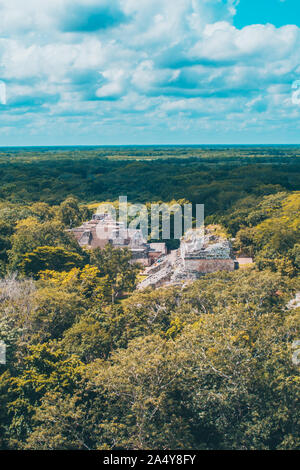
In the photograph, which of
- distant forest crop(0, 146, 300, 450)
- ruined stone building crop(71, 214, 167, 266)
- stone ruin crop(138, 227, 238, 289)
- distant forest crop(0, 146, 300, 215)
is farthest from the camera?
distant forest crop(0, 146, 300, 215)

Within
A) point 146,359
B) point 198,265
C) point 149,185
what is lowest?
point 146,359

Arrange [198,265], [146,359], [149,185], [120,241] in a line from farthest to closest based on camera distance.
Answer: [149,185] < [120,241] < [198,265] < [146,359]

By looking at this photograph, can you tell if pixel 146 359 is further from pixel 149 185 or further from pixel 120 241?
pixel 149 185

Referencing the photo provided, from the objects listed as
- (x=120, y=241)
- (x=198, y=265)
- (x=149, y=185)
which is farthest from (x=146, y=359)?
(x=149, y=185)

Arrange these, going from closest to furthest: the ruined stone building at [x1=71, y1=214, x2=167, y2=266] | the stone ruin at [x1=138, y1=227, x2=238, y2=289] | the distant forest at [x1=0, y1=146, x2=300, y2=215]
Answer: the stone ruin at [x1=138, y1=227, x2=238, y2=289], the ruined stone building at [x1=71, y1=214, x2=167, y2=266], the distant forest at [x1=0, y1=146, x2=300, y2=215]

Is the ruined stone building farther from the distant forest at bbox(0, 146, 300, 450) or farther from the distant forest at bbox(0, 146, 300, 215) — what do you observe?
the distant forest at bbox(0, 146, 300, 215)

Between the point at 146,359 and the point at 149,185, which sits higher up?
the point at 149,185

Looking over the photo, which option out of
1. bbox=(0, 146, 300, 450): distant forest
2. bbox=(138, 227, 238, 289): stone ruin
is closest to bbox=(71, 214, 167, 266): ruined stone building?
bbox=(0, 146, 300, 450): distant forest

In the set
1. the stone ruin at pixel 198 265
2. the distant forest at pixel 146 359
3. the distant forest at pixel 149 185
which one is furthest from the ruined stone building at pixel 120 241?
the distant forest at pixel 149 185

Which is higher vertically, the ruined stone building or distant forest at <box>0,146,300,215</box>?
distant forest at <box>0,146,300,215</box>

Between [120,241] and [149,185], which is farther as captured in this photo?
[149,185]

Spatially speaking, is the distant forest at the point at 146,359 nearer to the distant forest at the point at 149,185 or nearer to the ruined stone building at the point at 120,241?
the ruined stone building at the point at 120,241

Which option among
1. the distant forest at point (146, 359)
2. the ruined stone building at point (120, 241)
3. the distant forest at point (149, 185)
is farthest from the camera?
the distant forest at point (149, 185)
